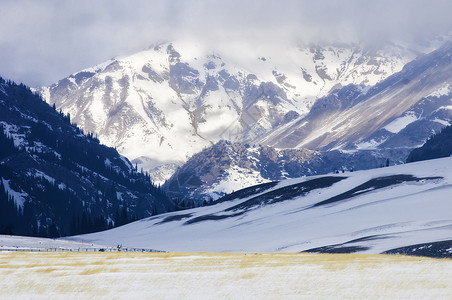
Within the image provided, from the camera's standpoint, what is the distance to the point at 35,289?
41188mm

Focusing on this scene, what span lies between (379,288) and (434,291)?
266cm

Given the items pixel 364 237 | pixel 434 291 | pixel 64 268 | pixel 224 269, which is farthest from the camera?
pixel 364 237

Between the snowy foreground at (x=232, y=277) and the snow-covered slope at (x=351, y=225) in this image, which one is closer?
the snowy foreground at (x=232, y=277)

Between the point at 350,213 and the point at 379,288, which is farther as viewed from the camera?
the point at 350,213

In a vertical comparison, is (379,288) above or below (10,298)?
below

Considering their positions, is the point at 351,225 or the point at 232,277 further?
the point at 351,225

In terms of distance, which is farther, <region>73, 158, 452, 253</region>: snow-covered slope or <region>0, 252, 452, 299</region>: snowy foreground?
<region>73, 158, 452, 253</region>: snow-covered slope

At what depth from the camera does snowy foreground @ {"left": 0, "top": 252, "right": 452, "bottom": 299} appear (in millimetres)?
36125

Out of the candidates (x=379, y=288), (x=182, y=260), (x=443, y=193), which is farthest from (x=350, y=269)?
(x=443, y=193)

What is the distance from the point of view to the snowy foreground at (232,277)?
3612 cm

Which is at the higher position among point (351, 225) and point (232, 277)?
point (351, 225)

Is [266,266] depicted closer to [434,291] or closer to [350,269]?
[350,269]

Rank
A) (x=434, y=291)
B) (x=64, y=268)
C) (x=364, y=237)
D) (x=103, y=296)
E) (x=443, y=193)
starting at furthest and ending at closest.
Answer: (x=443, y=193)
(x=364, y=237)
(x=64, y=268)
(x=103, y=296)
(x=434, y=291)

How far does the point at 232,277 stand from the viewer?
1577 inches
